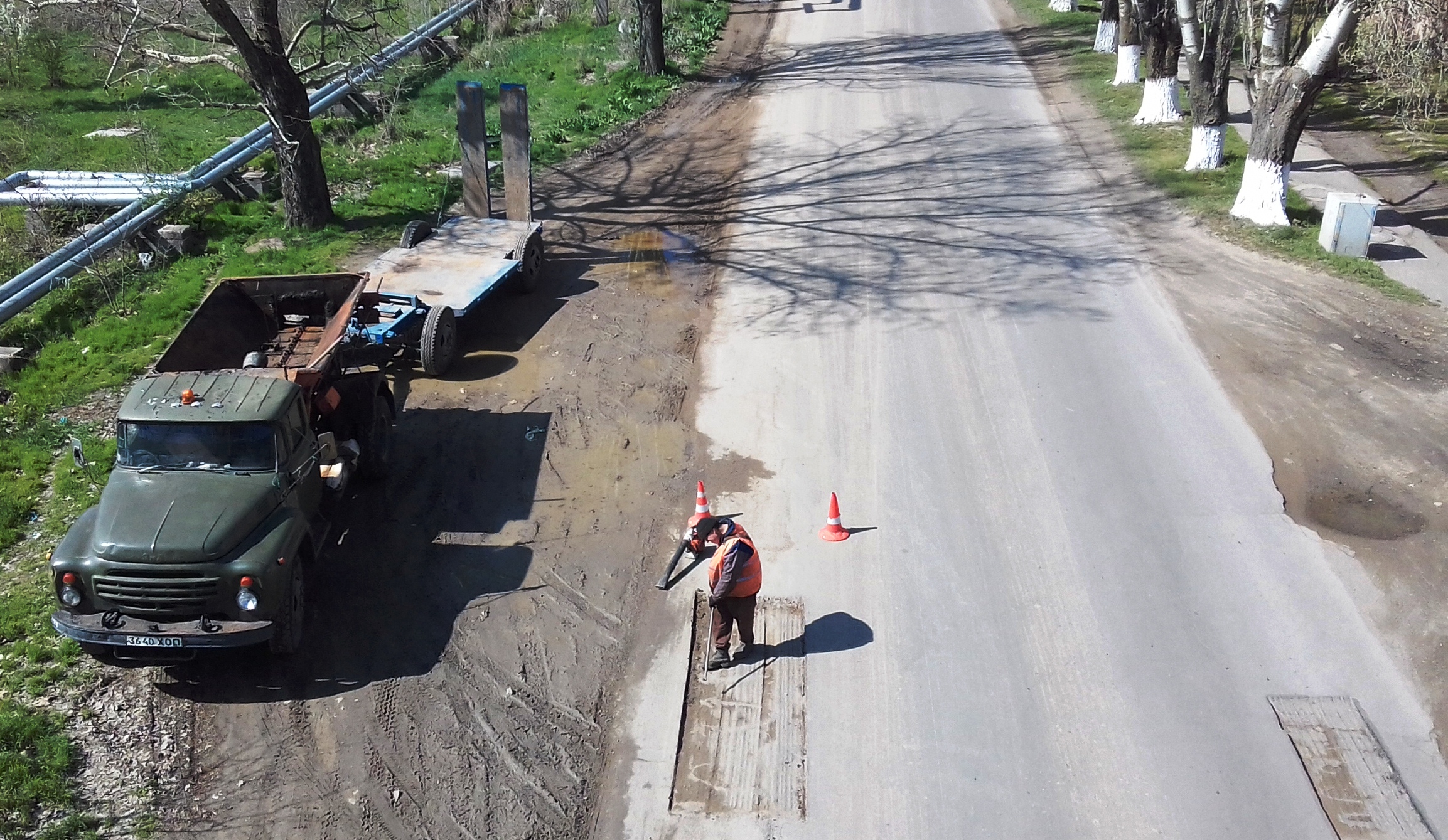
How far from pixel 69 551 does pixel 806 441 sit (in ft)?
21.4

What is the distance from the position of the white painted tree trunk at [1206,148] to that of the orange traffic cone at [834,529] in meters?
12.2

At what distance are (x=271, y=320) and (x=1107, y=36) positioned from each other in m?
22.3

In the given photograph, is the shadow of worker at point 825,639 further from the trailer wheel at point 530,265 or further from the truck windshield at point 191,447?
the trailer wheel at point 530,265

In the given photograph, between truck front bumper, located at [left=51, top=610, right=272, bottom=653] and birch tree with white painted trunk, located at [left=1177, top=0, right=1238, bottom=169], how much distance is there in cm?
1640

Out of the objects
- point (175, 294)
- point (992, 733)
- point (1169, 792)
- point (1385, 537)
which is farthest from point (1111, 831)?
point (175, 294)

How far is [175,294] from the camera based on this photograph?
14055 millimetres

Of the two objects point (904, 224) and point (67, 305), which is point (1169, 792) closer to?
point (904, 224)

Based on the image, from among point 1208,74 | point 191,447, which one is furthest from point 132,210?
point 1208,74

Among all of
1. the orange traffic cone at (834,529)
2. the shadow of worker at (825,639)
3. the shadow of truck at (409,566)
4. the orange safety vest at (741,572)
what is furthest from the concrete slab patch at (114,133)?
the shadow of worker at (825,639)

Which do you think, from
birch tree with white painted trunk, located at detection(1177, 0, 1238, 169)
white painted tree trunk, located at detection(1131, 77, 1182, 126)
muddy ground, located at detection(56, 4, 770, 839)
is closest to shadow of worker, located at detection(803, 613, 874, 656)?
muddy ground, located at detection(56, 4, 770, 839)

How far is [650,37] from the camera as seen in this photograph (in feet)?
79.9

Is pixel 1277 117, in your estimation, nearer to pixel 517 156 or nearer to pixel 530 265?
pixel 530 265

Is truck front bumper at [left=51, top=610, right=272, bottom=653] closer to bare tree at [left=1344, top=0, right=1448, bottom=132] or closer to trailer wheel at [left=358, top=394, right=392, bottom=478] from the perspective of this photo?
trailer wheel at [left=358, top=394, right=392, bottom=478]

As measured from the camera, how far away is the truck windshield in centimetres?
818
